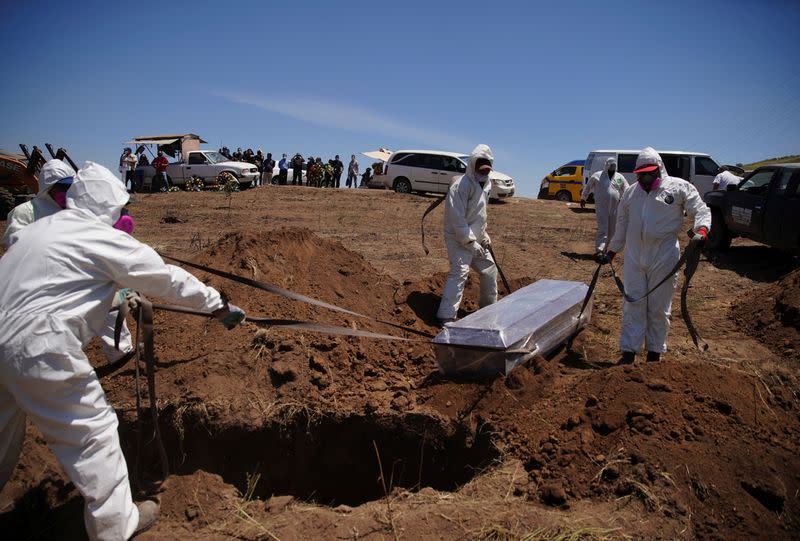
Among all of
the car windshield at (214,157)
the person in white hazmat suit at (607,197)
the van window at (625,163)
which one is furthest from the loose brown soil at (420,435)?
the car windshield at (214,157)

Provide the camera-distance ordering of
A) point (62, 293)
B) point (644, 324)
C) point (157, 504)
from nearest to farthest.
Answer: point (62, 293)
point (157, 504)
point (644, 324)

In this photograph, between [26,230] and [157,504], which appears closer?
[26,230]

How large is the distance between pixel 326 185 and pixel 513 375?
20.0 m

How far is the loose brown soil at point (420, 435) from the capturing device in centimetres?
326

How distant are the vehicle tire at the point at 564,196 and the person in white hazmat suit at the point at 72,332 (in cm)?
2058

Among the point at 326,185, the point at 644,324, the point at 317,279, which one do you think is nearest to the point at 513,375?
the point at 644,324

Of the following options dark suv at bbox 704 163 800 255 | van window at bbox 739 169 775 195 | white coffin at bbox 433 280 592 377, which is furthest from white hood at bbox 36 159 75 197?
van window at bbox 739 169 775 195

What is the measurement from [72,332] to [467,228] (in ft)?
13.8

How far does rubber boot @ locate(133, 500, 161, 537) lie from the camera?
329 centimetres

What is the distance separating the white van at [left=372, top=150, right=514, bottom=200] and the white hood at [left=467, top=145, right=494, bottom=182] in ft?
38.7

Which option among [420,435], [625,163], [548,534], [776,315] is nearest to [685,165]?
[625,163]

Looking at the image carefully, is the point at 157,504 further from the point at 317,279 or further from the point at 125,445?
the point at 317,279

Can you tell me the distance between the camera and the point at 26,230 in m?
2.80

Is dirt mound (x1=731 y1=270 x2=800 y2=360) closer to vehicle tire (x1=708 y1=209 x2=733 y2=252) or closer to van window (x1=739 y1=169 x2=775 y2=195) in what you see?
van window (x1=739 y1=169 x2=775 y2=195)
